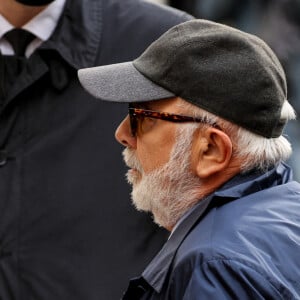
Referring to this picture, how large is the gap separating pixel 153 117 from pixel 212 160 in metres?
0.24

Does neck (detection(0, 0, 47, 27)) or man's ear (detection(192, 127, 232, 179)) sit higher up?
man's ear (detection(192, 127, 232, 179))

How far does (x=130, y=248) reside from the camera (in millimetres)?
3512

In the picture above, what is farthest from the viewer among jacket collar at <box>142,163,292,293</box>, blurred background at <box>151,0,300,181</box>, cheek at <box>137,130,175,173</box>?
blurred background at <box>151,0,300,181</box>

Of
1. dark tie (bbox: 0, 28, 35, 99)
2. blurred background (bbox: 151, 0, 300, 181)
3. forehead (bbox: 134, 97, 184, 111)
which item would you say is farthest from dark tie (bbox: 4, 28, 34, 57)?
blurred background (bbox: 151, 0, 300, 181)

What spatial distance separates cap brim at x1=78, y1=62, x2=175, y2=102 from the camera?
2896 mm

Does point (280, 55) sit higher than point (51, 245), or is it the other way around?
point (51, 245)

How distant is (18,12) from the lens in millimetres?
3695

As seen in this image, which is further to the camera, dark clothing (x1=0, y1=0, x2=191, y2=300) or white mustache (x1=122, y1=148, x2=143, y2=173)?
dark clothing (x1=0, y1=0, x2=191, y2=300)

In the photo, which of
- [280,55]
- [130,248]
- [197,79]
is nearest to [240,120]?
[197,79]

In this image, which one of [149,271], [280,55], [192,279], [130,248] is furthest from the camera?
[280,55]

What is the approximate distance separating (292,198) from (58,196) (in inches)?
39.7

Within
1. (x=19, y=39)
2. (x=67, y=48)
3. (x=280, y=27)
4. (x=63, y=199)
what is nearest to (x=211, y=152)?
(x=63, y=199)

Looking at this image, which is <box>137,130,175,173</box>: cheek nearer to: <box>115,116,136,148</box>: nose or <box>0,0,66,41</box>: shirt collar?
<box>115,116,136,148</box>: nose

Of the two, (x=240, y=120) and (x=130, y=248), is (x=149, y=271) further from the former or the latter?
(x=130, y=248)
